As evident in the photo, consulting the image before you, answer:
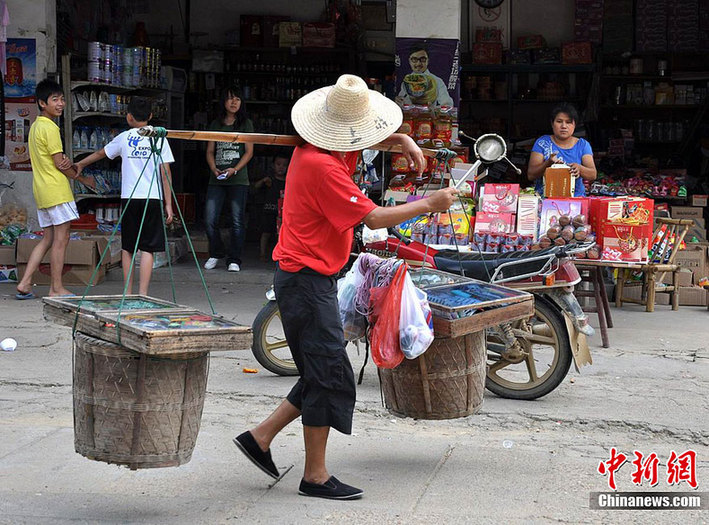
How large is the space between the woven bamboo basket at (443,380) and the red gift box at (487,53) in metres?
9.45

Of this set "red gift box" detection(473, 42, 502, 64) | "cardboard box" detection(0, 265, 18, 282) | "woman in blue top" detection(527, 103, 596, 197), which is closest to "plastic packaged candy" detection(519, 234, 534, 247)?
"woman in blue top" detection(527, 103, 596, 197)

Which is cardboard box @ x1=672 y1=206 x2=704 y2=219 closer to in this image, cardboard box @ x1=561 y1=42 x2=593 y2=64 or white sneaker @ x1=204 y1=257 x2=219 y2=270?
cardboard box @ x1=561 y1=42 x2=593 y2=64

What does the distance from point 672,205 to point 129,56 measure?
6.10 metres

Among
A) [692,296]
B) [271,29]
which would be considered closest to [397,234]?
[692,296]

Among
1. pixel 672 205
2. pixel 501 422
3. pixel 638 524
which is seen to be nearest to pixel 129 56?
pixel 672 205

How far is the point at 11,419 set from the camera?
219 inches

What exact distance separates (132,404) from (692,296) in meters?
6.88

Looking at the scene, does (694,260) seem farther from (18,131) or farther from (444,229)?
(18,131)

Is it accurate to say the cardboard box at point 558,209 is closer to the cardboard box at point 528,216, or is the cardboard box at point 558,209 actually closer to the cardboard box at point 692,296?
the cardboard box at point 528,216

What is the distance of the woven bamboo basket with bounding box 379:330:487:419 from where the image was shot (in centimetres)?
455

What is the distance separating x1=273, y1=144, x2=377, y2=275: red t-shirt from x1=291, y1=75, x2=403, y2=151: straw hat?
0.07 m

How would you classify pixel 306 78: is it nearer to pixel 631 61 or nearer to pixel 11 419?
pixel 631 61

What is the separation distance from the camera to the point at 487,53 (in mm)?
13555

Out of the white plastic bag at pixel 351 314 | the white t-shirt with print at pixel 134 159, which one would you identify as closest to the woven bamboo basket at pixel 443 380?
the white plastic bag at pixel 351 314
